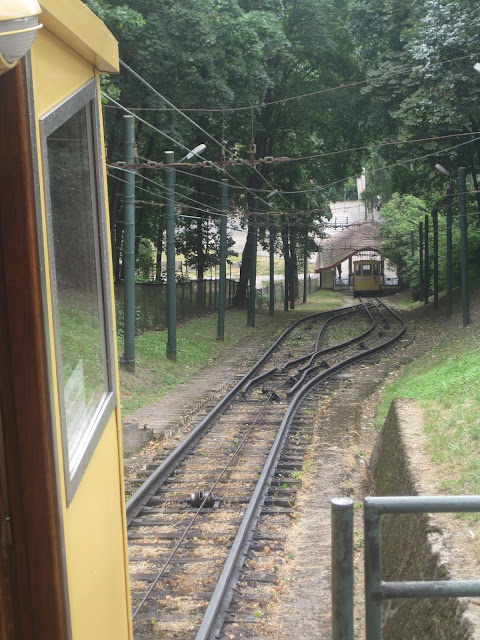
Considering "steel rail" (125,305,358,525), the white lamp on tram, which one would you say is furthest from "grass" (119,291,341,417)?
the white lamp on tram

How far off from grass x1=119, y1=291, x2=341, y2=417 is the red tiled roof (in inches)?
1040

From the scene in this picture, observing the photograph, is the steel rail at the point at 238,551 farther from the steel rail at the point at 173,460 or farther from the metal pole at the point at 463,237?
the metal pole at the point at 463,237

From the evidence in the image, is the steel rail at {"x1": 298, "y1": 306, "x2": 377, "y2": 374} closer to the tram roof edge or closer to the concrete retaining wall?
the concrete retaining wall

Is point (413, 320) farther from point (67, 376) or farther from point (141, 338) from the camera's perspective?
point (67, 376)

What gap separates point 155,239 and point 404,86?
47.2ft

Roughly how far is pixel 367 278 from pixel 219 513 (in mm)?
48236

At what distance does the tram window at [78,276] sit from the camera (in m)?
1.94

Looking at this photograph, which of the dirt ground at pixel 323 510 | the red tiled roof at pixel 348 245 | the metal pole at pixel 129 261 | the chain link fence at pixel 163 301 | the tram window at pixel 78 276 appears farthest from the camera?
the red tiled roof at pixel 348 245

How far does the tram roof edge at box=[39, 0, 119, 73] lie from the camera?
77.8 inches

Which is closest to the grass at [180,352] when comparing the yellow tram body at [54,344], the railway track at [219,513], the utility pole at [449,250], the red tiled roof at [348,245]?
the railway track at [219,513]

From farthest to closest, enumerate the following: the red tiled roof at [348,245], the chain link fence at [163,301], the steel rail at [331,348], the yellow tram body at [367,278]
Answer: the red tiled roof at [348,245] → the yellow tram body at [367,278] → the chain link fence at [163,301] → the steel rail at [331,348]

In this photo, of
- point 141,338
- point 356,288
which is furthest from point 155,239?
point 356,288

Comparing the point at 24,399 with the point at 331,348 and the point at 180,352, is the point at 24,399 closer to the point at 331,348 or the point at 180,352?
the point at 180,352

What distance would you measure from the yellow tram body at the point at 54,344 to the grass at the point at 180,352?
37.6ft
